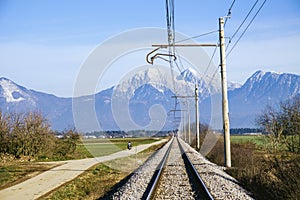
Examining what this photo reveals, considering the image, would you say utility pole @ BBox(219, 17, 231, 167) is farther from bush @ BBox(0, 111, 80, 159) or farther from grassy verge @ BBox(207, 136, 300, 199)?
bush @ BBox(0, 111, 80, 159)

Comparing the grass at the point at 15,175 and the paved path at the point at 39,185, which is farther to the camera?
the grass at the point at 15,175

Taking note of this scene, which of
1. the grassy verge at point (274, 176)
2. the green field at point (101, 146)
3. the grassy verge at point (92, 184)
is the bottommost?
the grassy verge at point (92, 184)

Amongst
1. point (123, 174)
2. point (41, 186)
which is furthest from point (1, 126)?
point (41, 186)

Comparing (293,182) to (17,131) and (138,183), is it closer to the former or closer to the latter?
(138,183)

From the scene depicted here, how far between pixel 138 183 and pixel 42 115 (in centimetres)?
2076

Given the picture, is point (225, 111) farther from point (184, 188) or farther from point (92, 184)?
point (184, 188)

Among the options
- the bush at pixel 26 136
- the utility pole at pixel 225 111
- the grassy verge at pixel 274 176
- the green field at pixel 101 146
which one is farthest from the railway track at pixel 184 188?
the green field at pixel 101 146

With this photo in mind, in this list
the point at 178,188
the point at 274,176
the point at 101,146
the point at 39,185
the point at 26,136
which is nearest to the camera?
the point at 274,176

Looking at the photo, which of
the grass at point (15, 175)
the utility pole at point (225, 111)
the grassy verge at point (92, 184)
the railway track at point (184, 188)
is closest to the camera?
the railway track at point (184, 188)

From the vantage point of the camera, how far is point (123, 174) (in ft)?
85.9

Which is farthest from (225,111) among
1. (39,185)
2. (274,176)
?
(39,185)

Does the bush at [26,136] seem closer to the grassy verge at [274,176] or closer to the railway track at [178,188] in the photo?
the railway track at [178,188]

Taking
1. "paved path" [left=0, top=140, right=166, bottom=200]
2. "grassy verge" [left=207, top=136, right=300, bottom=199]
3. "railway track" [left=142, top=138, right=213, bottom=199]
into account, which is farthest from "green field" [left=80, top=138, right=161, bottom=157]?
"grassy verge" [left=207, top=136, right=300, bottom=199]

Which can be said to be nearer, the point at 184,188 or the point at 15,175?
the point at 184,188
